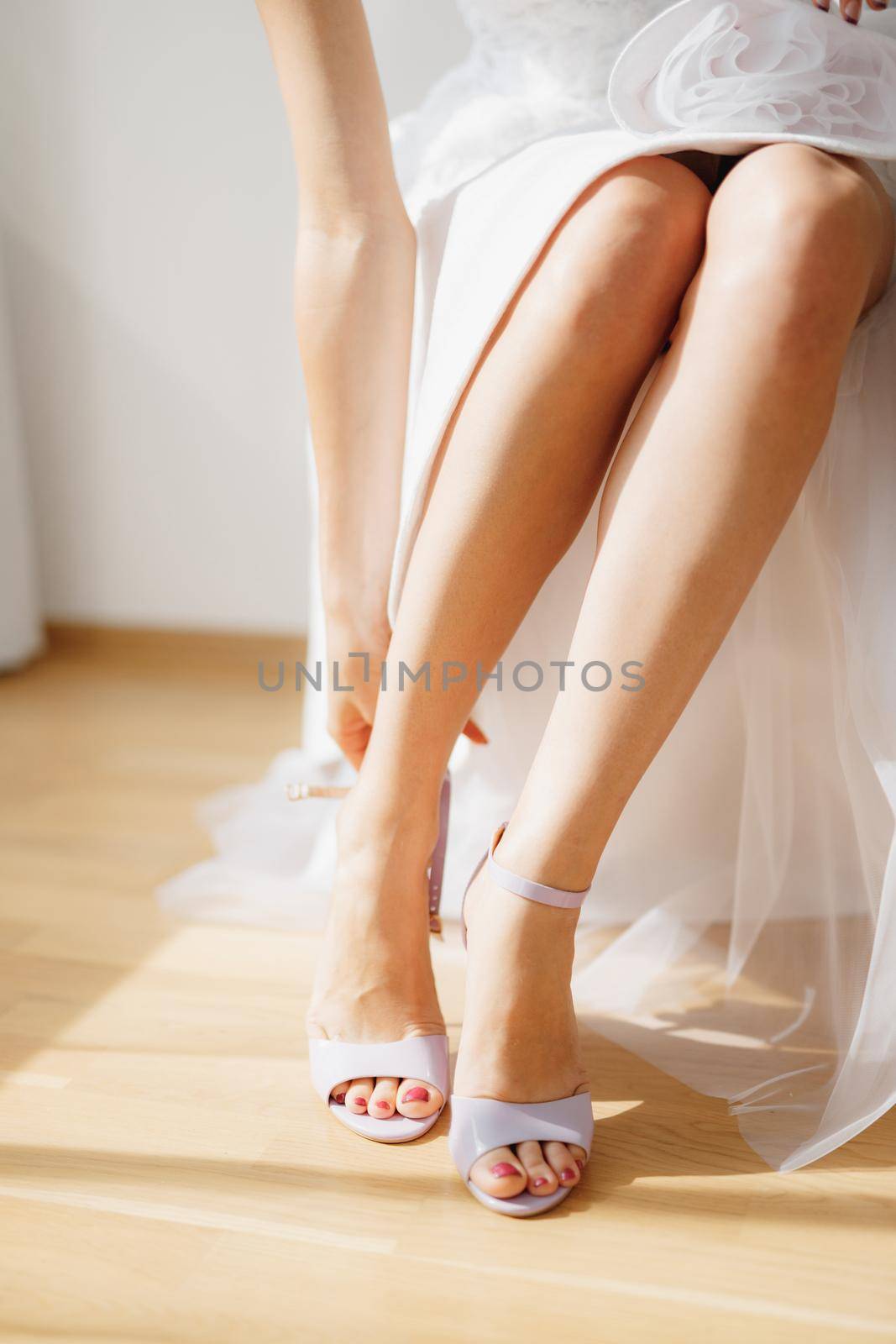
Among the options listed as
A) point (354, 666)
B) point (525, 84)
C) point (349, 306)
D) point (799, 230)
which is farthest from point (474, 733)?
point (525, 84)

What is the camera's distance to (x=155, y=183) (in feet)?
5.32

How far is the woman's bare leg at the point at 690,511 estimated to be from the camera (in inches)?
25.4

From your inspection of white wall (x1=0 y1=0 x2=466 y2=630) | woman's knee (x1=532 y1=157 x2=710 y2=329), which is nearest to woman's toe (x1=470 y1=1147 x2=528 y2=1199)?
woman's knee (x1=532 y1=157 x2=710 y2=329)

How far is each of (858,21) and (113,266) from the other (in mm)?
1142

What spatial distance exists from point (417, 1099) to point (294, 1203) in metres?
0.10

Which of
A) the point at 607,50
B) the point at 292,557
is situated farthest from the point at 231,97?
the point at 607,50

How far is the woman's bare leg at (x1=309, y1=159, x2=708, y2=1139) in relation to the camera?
2.31ft

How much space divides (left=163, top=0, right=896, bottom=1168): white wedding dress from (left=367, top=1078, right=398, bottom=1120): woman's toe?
0.64 feet

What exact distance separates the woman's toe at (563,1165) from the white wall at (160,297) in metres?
1.16

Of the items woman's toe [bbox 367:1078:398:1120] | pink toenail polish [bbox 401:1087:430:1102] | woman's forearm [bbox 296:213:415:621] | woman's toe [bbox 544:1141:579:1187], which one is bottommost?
woman's toe [bbox 367:1078:398:1120]

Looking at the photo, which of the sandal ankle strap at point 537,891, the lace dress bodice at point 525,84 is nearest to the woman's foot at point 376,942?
the sandal ankle strap at point 537,891

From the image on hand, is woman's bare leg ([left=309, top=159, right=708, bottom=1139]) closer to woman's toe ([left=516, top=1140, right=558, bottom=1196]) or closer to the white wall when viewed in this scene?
woman's toe ([left=516, top=1140, right=558, bottom=1196])

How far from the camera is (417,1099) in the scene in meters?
0.74

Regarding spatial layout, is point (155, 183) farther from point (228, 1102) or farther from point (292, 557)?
point (228, 1102)
